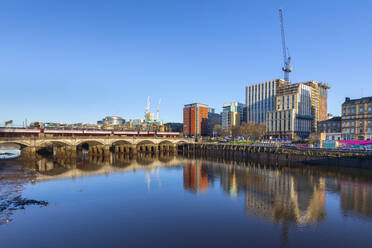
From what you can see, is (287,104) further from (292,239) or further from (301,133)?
(292,239)

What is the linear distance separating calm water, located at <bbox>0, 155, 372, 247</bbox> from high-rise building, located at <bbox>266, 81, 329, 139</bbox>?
118009mm

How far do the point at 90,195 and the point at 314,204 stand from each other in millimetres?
36142

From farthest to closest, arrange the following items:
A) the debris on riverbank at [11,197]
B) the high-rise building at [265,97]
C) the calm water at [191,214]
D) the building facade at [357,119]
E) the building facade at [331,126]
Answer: the high-rise building at [265,97], the building facade at [331,126], the building facade at [357,119], the debris on riverbank at [11,197], the calm water at [191,214]

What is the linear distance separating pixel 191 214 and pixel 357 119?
117m

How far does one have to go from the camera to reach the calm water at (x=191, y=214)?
21.9m

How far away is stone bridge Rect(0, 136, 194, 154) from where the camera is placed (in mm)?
79688

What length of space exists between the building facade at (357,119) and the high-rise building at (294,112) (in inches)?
1746

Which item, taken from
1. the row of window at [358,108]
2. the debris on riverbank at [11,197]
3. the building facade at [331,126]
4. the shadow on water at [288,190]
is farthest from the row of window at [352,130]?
the debris on riverbank at [11,197]

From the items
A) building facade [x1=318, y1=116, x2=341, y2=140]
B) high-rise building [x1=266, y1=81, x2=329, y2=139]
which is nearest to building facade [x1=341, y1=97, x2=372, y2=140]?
building facade [x1=318, y1=116, x2=341, y2=140]

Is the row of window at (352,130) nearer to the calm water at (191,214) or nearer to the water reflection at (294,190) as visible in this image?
the water reflection at (294,190)

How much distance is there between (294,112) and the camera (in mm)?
158875

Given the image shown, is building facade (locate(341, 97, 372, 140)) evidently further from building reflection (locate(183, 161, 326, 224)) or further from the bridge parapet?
the bridge parapet

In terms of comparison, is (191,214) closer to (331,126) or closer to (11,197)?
(11,197)

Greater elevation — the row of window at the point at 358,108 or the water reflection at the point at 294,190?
the row of window at the point at 358,108
